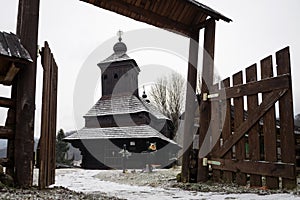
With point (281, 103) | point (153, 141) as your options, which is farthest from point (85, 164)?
point (281, 103)

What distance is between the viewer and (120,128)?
757 inches

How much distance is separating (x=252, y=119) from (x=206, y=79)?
5.07 feet

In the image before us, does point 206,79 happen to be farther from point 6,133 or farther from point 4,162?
point 4,162

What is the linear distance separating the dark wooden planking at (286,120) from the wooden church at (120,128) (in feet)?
40.6

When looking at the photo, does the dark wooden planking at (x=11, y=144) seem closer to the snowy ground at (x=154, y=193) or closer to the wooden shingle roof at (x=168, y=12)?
the snowy ground at (x=154, y=193)

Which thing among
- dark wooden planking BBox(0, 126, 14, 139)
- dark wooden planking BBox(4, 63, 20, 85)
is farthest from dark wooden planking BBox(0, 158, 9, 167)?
dark wooden planking BBox(4, 63, 20, 85)

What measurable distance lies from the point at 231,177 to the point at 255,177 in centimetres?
58

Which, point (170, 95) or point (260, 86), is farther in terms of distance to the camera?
point (170, 95)

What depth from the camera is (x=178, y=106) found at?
104ft

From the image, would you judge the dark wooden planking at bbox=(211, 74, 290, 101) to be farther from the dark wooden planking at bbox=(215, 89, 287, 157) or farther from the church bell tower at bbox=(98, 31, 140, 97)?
the church bell tower at bbox=(98, 31, 140, 97)

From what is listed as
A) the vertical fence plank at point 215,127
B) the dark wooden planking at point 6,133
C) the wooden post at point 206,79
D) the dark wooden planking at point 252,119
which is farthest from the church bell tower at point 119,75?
the dark wooden planking at point 6,133

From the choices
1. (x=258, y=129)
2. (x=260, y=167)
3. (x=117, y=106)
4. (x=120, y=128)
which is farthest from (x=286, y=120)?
(x=117, y=106)

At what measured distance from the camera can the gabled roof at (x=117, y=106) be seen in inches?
777

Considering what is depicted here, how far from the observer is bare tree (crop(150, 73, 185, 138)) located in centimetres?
3162
